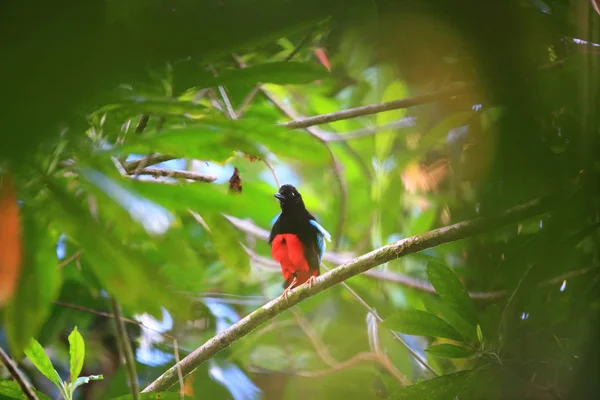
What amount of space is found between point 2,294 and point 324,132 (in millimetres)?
501

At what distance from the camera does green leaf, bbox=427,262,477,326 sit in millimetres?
647

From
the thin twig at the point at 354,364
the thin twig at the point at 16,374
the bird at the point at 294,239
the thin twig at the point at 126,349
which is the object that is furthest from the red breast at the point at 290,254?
the thin twig at the point at 16,374

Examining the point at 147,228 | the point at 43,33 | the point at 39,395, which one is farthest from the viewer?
the point at 39,395

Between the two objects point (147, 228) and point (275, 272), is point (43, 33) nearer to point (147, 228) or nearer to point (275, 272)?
point (147, 228)

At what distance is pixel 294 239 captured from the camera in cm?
75

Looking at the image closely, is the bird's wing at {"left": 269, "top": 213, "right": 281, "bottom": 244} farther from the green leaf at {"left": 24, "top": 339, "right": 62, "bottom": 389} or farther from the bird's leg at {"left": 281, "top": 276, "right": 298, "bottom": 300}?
the green leaf at {"left": 24, "top": 339, "right": 62, "bottom": 389}

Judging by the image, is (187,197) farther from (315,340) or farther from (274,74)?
(315,340)

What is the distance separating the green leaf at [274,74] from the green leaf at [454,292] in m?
0.29

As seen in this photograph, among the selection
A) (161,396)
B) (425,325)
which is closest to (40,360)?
(161,396)

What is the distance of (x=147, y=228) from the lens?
387mm

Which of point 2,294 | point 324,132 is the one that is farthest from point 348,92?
point 2,294

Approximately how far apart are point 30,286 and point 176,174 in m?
0.26

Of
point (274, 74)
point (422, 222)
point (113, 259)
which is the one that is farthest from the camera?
point (422, 222)

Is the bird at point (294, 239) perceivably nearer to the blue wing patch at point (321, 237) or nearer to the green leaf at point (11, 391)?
the blue wing patch at point (321, 237)
